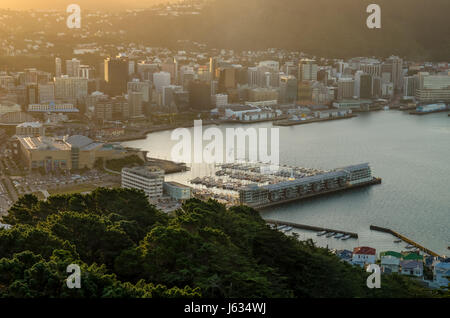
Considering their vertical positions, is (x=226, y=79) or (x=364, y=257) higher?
(x=226, y=79)

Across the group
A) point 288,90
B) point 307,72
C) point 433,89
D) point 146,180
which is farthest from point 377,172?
point 433,89

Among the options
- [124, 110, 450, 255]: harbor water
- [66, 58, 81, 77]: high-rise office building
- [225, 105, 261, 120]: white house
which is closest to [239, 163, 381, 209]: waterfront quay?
[124, 110, 450, 255]: harbor water

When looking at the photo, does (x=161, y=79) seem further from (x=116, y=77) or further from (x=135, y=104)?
(x=135, y=104)

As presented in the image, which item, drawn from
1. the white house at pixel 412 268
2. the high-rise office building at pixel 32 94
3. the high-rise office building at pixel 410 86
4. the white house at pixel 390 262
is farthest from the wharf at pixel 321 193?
the high-rise office building at pixel 410 86

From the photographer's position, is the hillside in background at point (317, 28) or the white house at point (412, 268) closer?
the white house at point (412, 268)

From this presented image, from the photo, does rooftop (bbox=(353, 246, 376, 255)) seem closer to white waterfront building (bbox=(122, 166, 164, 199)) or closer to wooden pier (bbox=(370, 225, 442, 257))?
wooden pier (bbox=(370, 225, 442, 257))

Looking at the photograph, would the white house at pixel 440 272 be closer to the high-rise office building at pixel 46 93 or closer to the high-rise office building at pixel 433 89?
the high-rise office building at pixel 46 93
